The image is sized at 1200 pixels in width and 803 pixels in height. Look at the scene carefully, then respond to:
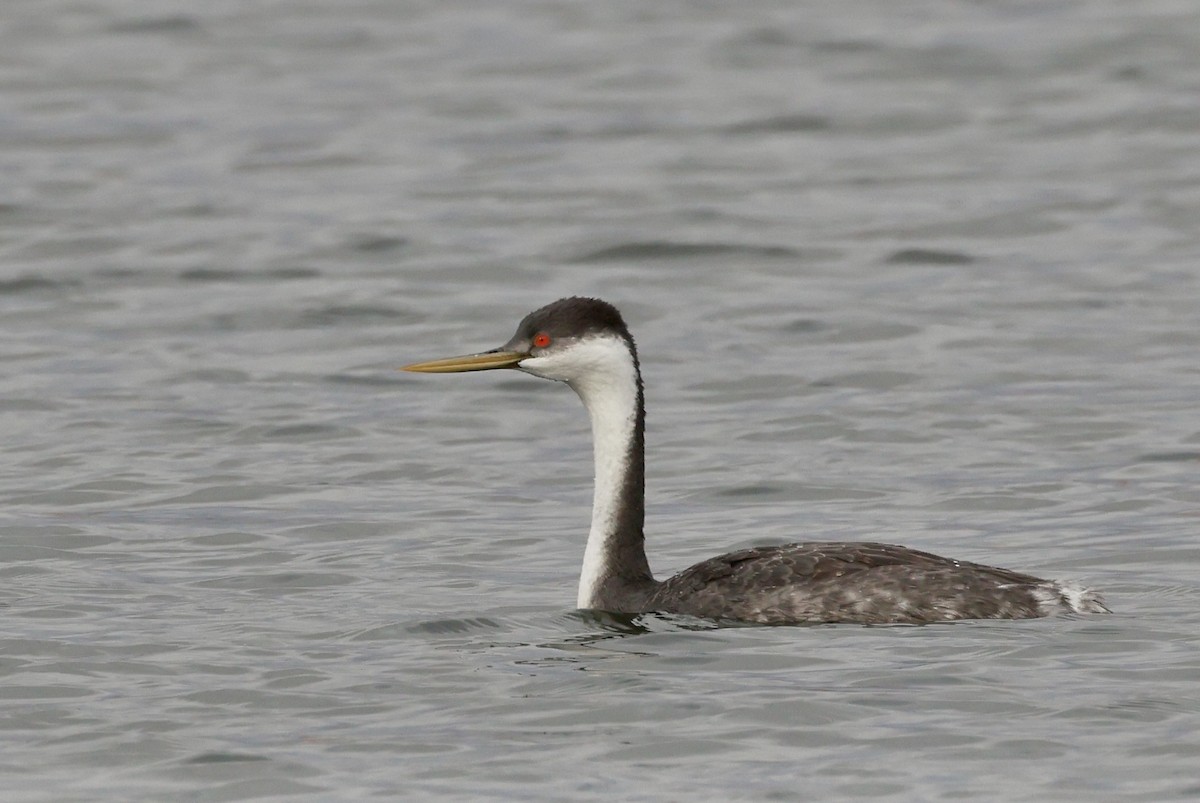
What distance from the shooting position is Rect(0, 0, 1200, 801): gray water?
373 inches

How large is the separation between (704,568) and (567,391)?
7.00m

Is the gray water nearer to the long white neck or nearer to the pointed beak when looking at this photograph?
the long white neck

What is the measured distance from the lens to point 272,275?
2161cm

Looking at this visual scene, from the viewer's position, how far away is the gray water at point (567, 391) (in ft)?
31.1

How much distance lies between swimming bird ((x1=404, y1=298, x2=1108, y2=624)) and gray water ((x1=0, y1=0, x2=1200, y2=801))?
166 millimetres

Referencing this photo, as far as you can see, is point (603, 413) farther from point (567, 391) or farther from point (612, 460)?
point (567, 391)

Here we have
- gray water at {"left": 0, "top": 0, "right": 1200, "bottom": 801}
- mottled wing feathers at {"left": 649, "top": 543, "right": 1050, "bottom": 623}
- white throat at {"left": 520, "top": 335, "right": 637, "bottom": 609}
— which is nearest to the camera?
gray water at {"left": 0, "top": 0, "right": 1200, "bottom": 801}

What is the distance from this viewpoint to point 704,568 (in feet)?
37.4

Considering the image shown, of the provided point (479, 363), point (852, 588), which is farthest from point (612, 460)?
point (852, 588)

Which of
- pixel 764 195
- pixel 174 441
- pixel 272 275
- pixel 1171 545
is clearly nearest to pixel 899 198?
pixel 764 195

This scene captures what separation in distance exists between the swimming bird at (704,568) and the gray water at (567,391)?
6.5 inches

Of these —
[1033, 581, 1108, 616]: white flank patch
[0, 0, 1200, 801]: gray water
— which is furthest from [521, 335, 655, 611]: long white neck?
[1033, 581, 1108, 616]: white flank patch

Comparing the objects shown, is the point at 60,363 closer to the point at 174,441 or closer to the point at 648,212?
the point at 174,441

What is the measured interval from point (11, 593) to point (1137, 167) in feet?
51.6
